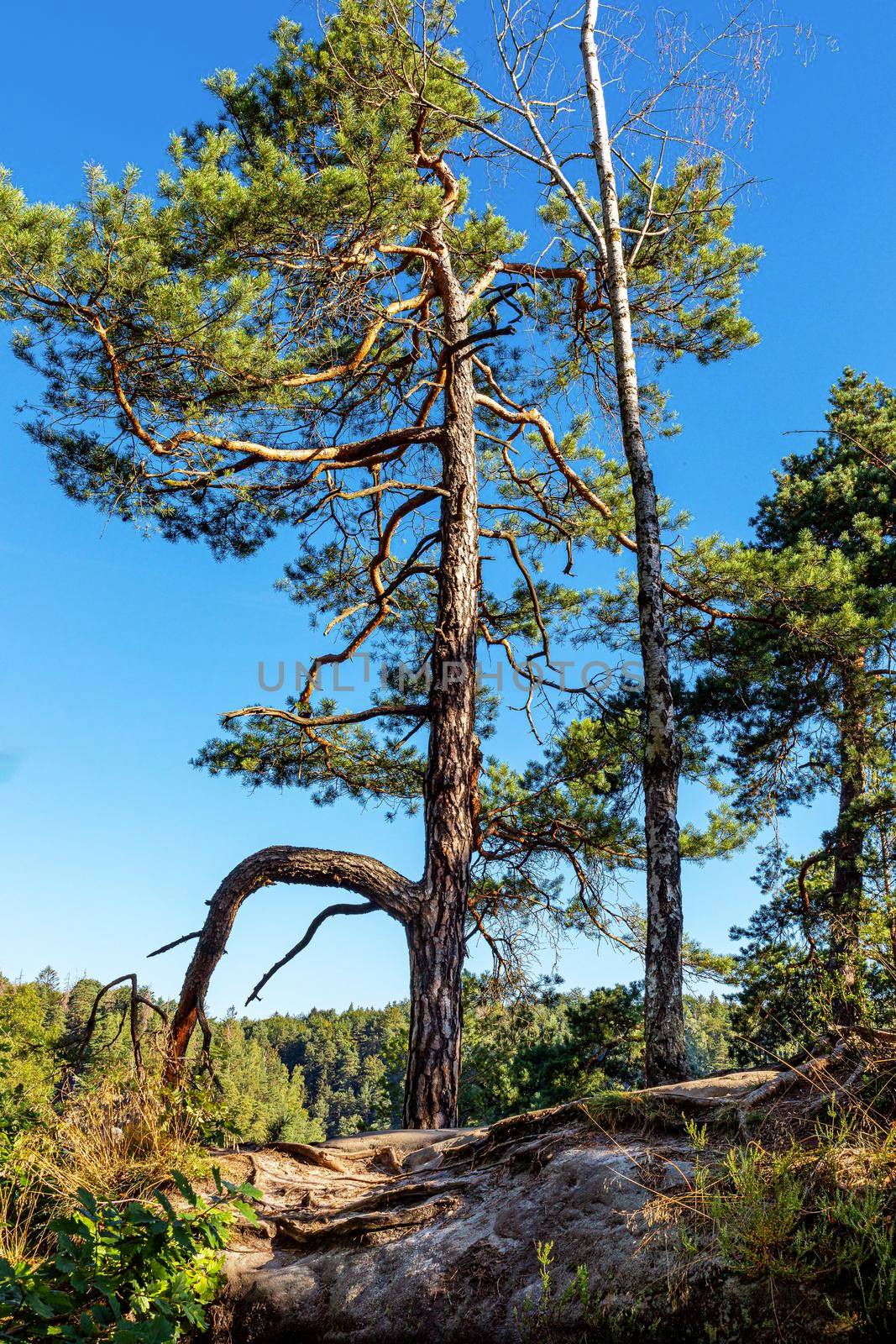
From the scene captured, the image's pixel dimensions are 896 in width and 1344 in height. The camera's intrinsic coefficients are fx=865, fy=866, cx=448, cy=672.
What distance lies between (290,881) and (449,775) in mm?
1491

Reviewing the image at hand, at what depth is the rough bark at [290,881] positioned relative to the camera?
6570mm

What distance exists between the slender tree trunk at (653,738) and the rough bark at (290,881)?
2031 mm

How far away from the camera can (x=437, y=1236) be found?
3523 mm

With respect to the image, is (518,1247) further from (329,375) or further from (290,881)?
(329,375)

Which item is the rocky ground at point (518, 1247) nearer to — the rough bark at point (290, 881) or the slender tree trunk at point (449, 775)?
the slender tree trunk at point (449, 775)

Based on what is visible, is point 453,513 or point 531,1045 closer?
point 453,513

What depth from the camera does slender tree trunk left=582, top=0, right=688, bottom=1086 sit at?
5105 millimetres

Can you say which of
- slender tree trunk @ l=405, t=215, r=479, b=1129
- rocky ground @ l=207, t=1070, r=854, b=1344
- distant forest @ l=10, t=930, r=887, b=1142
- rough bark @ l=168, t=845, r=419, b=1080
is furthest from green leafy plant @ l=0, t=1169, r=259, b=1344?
rough bark @ l=168, t=845, r=419, b=1080

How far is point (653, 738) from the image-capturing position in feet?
18.6

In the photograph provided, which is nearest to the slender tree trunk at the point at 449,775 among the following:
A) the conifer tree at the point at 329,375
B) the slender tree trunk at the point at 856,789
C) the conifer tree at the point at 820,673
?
the conifer tree at the point at 329,375

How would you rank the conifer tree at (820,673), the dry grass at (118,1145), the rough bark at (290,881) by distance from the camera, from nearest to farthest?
the dry grass at (118,1145) → the rough bark at (290,881) → the conifer tree at (820,673)

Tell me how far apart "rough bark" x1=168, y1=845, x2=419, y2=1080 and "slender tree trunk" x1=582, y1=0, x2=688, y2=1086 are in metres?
2.03

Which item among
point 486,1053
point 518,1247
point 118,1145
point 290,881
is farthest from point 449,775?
point 486,1053

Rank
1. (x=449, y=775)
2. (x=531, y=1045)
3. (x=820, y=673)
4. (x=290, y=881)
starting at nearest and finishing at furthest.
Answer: (x=290, y=881) → (x=449, y=775) → (x=820, y=673) → (x=531, y=1045)
